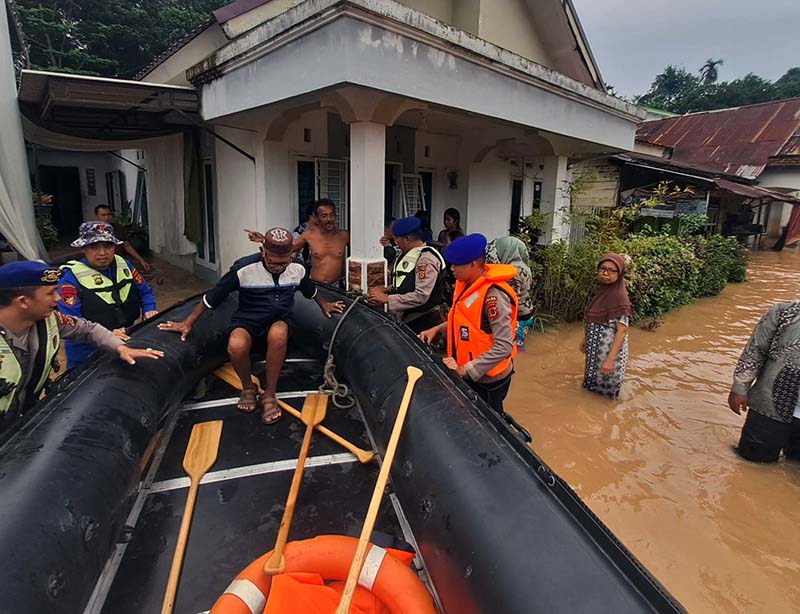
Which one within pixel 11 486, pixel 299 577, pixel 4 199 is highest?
pixel 4 199

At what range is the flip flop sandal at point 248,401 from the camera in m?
2.81

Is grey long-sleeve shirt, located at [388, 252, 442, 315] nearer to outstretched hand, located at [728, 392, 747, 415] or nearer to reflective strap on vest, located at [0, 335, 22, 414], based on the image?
outstretched hand, located at [728, 392, 747, 415]

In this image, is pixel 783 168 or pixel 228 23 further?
pixel 783 168

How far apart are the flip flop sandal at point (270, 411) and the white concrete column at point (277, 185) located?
3.64 metres

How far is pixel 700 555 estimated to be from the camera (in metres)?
2.56

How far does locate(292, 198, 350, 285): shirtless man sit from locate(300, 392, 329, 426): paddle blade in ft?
6.34

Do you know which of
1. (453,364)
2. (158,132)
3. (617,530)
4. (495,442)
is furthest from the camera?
(158,132)

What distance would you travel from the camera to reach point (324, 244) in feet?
14.8

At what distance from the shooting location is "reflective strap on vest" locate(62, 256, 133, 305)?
268 cm

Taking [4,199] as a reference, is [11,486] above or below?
below

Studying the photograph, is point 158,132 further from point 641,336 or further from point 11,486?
point 641,336

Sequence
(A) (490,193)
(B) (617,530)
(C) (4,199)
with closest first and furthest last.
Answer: (B) (617,530) → (C) (4,199) → (A) (490,193)

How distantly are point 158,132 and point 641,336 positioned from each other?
8128mm

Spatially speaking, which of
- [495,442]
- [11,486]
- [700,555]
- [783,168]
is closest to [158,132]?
[11,486]
